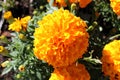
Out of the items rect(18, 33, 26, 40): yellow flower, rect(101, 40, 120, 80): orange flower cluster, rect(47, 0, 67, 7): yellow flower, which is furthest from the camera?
rect(47, 0, 67, 7): yellow flower

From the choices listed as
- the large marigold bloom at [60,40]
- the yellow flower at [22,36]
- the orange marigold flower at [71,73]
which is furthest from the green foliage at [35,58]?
the large marigold bloom at [60,40]

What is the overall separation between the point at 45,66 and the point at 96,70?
371mm

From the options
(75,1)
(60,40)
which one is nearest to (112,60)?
(60,40)

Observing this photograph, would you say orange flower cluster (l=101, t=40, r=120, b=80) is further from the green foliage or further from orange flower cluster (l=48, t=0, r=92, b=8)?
orange flower cluster (l=48, t=0, r=92, b=8)

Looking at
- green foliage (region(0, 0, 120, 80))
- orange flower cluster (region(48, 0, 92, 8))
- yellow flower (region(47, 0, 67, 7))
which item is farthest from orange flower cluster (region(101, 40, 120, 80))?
yellow flower (region(47, 0, 67, 7))

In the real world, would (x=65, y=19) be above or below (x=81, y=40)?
above

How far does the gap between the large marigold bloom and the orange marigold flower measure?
85mm

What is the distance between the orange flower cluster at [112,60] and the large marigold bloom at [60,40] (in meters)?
0.24

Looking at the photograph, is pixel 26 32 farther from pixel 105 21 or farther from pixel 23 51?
pixel 105 21

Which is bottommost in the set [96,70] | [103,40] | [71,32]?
[96,70]

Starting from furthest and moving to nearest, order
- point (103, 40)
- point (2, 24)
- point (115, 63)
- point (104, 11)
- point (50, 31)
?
point (2, 24) → point (104, 11) → point (103, 40) → point (115, 63) → point (50, 31)

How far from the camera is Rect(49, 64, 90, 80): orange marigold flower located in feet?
6.55

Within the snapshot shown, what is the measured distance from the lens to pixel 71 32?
6.28ft

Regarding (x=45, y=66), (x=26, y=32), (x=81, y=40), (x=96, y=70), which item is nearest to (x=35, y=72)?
(x=45, y=66)
